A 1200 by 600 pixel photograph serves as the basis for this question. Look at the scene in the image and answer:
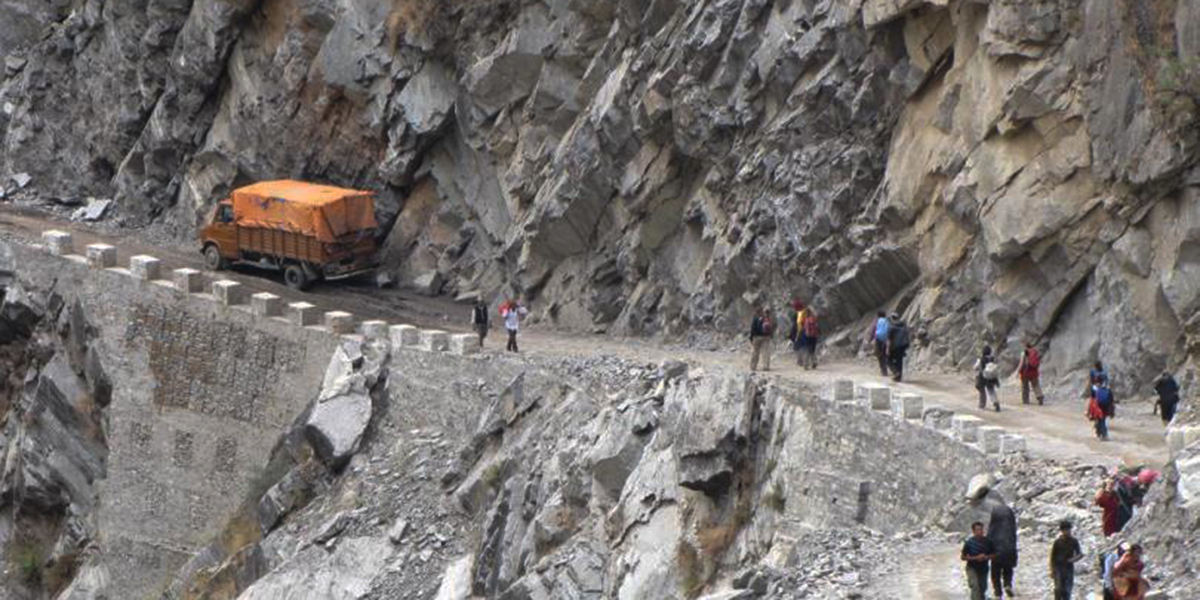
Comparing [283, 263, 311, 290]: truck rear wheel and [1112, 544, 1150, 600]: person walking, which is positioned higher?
[283, 263, 311, 290]: truck rear wheel

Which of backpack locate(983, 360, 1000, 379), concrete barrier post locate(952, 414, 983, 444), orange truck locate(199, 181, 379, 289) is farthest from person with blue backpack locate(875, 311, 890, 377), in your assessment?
orange truck locate(199, 181, 379, 289)

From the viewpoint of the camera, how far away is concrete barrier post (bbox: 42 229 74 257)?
2298 inches

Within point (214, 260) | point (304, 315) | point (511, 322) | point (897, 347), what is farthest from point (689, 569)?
point (214, 260)

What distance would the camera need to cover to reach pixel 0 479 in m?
59.8

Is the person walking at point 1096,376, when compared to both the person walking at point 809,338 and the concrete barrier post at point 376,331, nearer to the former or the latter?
the person walking at point 809,338

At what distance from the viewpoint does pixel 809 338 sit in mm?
45594

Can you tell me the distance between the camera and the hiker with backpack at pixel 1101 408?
3694 centimetres

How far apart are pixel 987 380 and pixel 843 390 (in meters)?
2.51

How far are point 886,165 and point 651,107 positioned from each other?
257 inches

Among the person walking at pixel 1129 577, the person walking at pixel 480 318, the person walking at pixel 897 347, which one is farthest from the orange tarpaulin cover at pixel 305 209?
the person walking at pixel 1129 577

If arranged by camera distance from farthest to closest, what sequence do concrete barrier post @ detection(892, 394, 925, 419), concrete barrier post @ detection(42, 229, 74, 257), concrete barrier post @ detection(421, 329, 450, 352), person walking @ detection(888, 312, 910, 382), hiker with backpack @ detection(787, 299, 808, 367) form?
1. concrete barrier post @ detection(42, 229, 74, 257)
2. concrete barrier post @ detection(421, 329, 450, 352)
3. hiker with backpack @ detection(787, 299, 808, 367)
4. person walking @ detection(888, 312, 910, 382)
5. concrete barrier post @ detection(892, 394, 925, 419)

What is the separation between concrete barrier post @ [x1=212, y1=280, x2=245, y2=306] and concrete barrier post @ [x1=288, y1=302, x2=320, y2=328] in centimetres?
197

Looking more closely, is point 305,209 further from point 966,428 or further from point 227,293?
point 966,428

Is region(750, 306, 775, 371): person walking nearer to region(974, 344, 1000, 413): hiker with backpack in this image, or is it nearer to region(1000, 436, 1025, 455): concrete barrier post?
region(974, 344, 1000, 413): hiker with backpack
